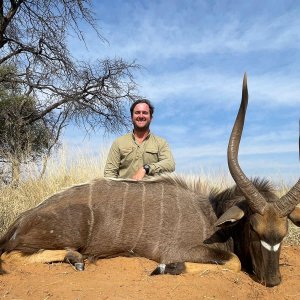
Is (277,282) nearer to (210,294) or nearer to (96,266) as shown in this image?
(210,294)

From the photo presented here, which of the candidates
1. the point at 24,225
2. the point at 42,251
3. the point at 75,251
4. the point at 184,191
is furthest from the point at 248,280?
the point at 24,225

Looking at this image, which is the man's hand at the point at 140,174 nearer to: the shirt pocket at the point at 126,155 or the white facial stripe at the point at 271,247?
the shirt pocket at the point at 126,155

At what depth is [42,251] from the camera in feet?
11.8

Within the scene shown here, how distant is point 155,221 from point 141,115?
154 centimetres

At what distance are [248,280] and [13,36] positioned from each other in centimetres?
692

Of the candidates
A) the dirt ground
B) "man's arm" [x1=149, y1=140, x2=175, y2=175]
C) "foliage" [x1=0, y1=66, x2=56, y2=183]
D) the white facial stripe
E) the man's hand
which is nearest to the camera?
the dirt ground

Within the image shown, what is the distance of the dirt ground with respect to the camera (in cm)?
268

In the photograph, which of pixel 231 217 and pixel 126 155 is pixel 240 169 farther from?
pixel 126 155

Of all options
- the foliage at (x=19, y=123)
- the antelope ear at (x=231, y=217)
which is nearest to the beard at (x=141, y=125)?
the antelope ear at (x=231, y=217)

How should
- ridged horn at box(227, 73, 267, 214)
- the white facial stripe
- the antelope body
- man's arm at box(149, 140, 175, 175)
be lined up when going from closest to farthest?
the white facial stripe < ridged horn at box(227, 73, 267, 214) < the antelope body < man's arm at box(149, 140, 175, 175)

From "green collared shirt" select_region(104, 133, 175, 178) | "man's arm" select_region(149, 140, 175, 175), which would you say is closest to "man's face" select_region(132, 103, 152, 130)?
"green collared shirt" select_region(104, 133, 175, 178)

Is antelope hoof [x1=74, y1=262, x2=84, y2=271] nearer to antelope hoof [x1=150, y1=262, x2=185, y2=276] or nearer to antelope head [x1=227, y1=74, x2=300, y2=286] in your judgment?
antelope hoof [x1=150, y1=262, x2=185, y2=276]

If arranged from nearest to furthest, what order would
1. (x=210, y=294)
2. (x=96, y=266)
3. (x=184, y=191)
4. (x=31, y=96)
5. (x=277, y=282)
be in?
(x=210, y=294) < (x=277, y=282) < (x=96, y=266) < (x=184, y=191) < (x=31, y=96)

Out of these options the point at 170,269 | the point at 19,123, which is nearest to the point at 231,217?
the point at 170,269
